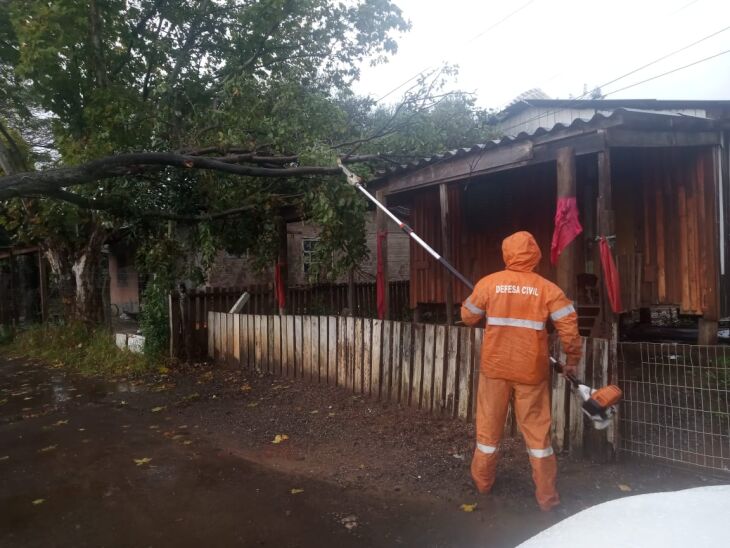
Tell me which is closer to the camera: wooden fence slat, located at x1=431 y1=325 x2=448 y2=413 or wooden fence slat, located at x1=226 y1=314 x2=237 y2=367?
wooden fence slat, located at x1=431 y1=325 x2=448 y2=413

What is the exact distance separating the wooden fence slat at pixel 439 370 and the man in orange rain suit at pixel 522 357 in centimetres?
132

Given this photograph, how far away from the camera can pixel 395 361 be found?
569 cm

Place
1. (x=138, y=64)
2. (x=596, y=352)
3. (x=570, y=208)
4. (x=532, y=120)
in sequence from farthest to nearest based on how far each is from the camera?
(x=532, y=120)
(x=138, y=64)
(x=570, y=208)
(x=596, y=352)

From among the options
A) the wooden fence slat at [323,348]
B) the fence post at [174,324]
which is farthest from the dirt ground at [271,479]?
the fence post at [174,324]

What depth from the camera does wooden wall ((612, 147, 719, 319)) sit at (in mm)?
6484

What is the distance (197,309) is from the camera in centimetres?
880

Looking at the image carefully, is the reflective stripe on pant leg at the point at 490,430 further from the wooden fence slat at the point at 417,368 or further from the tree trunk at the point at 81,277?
the tree trunk at the point at 81,277

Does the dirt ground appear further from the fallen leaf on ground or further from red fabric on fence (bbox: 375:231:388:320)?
red fabric on fence (bbox: 375:231:388:320)

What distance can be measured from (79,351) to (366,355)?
24.0 ft

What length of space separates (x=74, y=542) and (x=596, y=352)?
3962mm

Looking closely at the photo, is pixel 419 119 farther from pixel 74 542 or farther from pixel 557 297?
pixel 74 542

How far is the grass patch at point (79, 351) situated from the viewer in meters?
8.87

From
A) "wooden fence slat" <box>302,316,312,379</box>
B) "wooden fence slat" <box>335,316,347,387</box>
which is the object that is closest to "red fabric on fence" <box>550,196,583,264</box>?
"wooden fence slat" <box>335,316,347,387</box>

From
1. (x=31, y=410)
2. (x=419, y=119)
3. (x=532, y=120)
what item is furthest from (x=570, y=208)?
(x=532, y=120)
